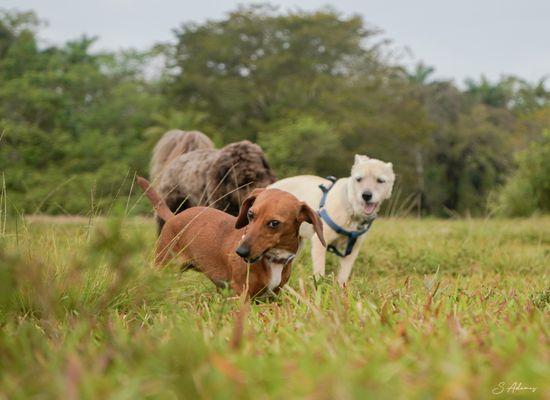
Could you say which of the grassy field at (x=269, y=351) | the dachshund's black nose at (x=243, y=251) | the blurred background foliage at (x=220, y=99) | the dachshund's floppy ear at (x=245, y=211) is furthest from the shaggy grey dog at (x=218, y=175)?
the blurred background foliage at (x=220, y=99)

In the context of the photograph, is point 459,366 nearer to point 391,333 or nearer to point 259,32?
point 391,333

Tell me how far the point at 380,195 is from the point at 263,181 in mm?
1330

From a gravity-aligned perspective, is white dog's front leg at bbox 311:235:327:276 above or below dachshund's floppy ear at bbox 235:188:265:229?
below

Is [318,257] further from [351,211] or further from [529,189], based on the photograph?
[529,189]

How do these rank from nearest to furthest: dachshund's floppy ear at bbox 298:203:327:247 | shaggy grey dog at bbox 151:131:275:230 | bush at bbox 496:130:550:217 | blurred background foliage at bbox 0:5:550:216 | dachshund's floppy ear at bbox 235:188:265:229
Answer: dachshund's floppy ear at bbox 298:203:327:247 < dachshund's floppy ear at bbox 235:188:265:229 < shaggy grey dog at bbox 151:131:275:230 < bush at bbox 496:130:550:217 < blurred background foliage at bbox 0:5:550:216

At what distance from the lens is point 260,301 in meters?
3.92

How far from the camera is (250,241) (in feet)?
12.1

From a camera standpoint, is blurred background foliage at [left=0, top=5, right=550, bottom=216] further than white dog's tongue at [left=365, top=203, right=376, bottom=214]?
Yes

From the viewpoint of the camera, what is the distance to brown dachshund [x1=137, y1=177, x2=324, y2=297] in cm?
376

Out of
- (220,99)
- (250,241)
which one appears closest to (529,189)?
(250,241)

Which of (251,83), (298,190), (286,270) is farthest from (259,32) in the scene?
(286,270)
